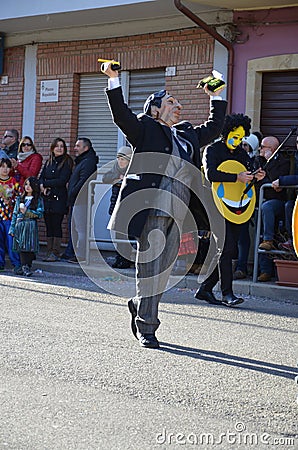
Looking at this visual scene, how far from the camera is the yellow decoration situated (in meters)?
9.43

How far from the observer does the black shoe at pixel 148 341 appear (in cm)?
687

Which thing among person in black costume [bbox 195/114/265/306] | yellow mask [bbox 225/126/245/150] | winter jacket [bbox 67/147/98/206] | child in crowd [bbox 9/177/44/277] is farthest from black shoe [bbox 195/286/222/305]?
winter jacket [bbox 67/147/98/206]

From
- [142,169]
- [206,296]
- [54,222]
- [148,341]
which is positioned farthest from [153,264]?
[54,222]

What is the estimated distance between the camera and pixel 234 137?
9.40 metres

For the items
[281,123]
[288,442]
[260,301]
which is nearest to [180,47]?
[281,123]

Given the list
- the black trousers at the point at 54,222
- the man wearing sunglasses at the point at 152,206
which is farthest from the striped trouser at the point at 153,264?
the black trousers at the point at 54,222

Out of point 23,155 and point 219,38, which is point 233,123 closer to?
point 219,38

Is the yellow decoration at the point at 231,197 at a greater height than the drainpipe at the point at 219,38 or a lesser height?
lesser

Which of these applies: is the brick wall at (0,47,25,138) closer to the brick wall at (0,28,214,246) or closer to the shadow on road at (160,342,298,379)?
the brick wall at (0,28,214,246)

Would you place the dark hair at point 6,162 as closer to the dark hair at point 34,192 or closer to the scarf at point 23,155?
the dark hair at point 34,192

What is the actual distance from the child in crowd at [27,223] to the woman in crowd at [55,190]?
1.05 m

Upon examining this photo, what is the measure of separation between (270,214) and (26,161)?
484 cm

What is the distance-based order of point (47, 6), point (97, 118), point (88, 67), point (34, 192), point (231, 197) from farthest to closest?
point (97, 118) < point (88, 67) < point (47, 6) < point (34, 192) < point (231, 197)

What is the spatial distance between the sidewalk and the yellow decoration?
1396 millimetres
